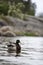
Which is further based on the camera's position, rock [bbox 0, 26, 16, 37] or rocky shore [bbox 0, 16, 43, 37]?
rocky shore [bbox 0, 16, 43, 37]

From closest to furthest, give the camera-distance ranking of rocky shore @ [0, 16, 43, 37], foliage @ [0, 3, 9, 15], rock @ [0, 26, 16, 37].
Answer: rock @ [0, 26, 16, 37] → rocky shore @ [0, 16, 43, 37] → foliage @ [0, 3, 9, 15]

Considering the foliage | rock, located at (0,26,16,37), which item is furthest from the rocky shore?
the foliage

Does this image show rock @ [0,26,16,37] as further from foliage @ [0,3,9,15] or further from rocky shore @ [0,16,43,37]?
foliage @ [0,3,9,15]

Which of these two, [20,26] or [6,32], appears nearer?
[6,32]

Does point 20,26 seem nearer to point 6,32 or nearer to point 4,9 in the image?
point 4,9

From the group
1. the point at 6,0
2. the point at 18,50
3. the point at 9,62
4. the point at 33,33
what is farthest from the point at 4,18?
the point at 9,62

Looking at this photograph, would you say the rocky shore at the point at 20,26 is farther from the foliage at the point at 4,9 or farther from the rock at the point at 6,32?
the foliage at the point at 4,9

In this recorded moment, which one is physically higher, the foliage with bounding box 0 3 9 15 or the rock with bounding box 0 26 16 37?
the foliage with bounding box 0 3 9 15

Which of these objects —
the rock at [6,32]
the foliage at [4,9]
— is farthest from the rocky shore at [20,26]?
the foliage at [4,9]

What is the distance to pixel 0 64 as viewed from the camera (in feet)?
71.9

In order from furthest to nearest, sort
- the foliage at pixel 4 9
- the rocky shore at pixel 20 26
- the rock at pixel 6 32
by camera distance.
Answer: the foliage at pixel 4 9
the rocky shore at pixel 20 26
the rock at pixel 6 32

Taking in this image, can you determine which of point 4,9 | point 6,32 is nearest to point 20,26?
point 4,9

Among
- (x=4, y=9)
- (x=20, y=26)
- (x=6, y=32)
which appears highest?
(x=4, y=9)

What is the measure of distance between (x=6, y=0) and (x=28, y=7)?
6.66 m
